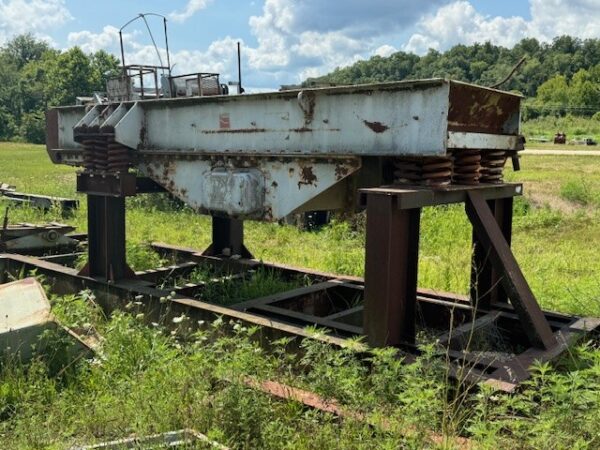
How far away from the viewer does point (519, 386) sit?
10.9 ft

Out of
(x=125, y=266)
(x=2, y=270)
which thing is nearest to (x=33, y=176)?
(x=2, y=270)

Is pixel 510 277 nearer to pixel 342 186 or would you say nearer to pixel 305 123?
pixel 342 186

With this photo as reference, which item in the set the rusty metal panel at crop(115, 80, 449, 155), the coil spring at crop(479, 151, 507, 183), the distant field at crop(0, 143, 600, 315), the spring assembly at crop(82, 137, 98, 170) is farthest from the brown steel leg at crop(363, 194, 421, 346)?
the spring assembly at crop(82, 137, 98, 170)

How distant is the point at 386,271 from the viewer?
3.62m

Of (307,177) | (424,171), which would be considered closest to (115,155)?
(307,177)

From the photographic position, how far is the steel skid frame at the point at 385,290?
144 inches

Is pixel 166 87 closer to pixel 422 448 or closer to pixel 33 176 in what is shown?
pixel 422 448

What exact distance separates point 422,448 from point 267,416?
0.84m

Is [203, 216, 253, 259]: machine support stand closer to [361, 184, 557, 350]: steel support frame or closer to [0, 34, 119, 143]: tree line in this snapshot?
[361, 184, 557, 350]: steel support frame

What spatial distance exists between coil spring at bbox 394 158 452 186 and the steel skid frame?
0.08m

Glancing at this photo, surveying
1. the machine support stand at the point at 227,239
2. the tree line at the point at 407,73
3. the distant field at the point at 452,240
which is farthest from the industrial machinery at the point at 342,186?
the tree line at the point at 407,73

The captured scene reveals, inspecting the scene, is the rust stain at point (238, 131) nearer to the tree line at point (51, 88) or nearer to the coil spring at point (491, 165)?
the coil spring at point (491, 165)

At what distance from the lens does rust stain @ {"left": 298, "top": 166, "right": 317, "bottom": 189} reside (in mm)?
4309

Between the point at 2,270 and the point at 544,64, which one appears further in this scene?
the point at 544,64
